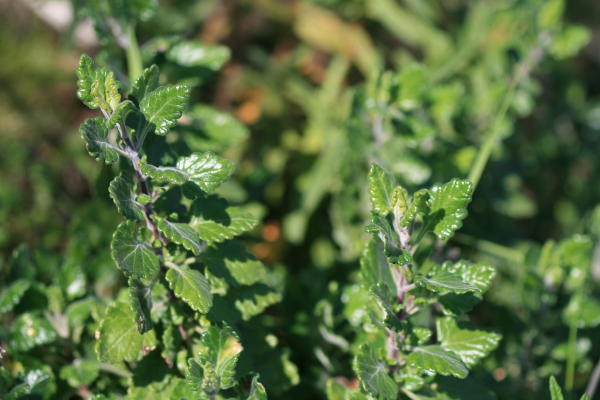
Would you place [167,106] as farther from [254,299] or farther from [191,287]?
[254,299]

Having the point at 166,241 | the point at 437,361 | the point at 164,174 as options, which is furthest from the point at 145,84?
the point at 437,361

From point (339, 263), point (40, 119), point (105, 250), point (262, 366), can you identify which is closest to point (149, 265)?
point (262, 366)

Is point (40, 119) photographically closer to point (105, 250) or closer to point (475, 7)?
point (105, 250)

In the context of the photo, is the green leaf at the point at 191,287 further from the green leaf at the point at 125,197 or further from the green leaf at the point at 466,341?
the green leaf at the point at 466,341

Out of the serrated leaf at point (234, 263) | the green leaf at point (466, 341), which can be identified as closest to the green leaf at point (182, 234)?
the serrated leaf at point (234, 263)

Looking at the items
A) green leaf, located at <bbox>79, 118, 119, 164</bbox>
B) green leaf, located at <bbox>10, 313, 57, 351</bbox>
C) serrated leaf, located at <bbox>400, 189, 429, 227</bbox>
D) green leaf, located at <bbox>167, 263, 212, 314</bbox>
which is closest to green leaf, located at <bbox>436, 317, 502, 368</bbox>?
serrated leaf, located at <bbox>400, 189, 429, 227</bbox>

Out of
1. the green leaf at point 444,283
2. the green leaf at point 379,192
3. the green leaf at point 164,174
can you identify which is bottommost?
the green leaf at point 444,283
